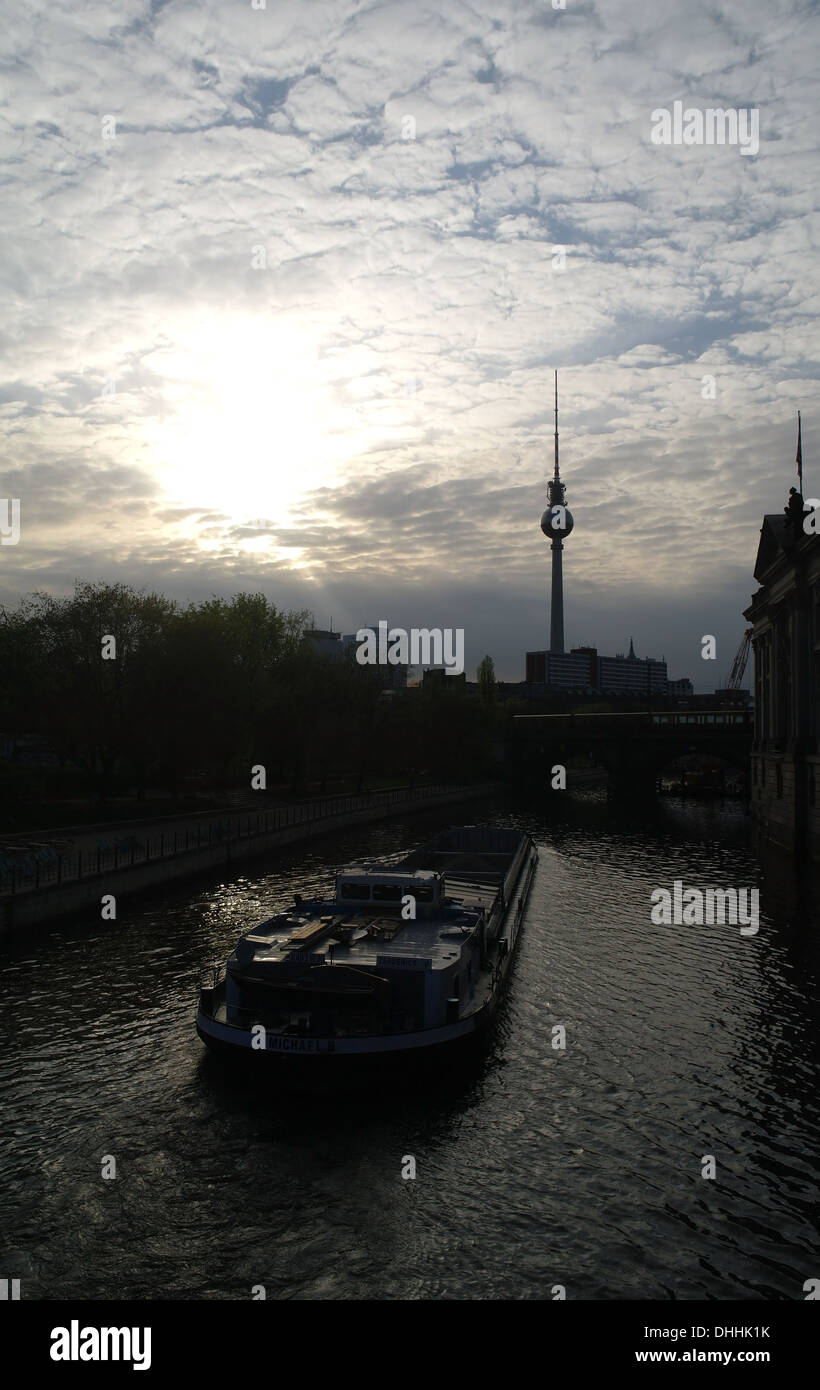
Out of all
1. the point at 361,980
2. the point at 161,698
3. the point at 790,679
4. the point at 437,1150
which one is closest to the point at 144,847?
Answer: the point at 161,698

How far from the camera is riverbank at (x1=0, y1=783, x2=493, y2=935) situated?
37062 millimetres

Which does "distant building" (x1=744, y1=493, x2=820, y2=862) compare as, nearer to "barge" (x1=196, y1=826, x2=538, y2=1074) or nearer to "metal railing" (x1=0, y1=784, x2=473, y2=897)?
"metal railing" (x1=0, y1=784, x2=473, y2=897)

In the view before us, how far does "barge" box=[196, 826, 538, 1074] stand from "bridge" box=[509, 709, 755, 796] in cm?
9014

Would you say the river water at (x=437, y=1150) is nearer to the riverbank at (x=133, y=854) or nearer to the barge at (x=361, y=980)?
the barge at (x=361, y=980)

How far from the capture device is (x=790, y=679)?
68.2 meters

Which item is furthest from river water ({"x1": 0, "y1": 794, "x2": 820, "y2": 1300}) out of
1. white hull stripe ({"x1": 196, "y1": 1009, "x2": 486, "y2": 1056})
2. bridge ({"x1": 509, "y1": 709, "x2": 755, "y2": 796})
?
bridge ({"x1": 509, "y1": 709, "x2": 755, "y2": 796})

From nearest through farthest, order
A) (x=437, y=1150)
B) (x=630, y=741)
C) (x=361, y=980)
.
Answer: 1. (x=437, y=1150)
2. (x=361, y=980)
3. (x=630, y=741)

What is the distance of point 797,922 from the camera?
142ft

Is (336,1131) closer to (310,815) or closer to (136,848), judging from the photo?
(136,848)

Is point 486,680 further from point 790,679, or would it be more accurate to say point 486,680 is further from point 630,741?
point 790,679

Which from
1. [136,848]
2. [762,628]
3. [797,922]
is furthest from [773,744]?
[136,848]

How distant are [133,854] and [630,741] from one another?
88.0m

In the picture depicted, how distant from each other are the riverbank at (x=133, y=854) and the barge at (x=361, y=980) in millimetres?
12534

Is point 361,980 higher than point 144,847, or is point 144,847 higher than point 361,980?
point 361,980
